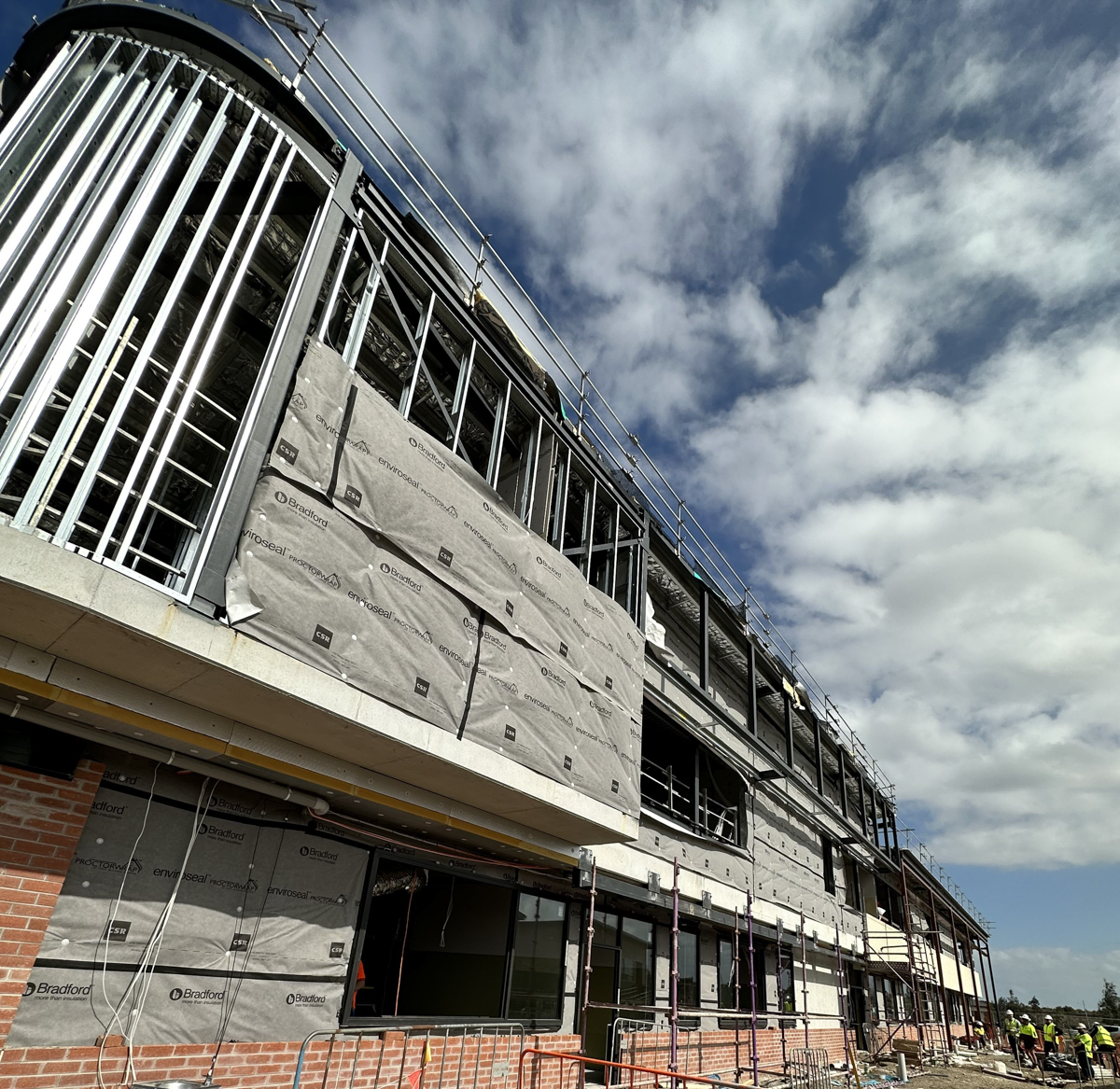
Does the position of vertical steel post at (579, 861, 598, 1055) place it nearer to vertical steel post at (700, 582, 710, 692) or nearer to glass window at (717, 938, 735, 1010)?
glass window at (717, 938, 735, 1010)

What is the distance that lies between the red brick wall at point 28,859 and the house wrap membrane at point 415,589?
2216 millimetres

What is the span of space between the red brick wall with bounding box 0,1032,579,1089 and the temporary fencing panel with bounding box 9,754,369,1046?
0.40 feet

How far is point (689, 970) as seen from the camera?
1591 cm

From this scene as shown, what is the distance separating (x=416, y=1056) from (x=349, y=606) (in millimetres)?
5887

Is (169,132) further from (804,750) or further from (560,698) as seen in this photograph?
(804,750)

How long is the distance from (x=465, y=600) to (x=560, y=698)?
2.36 meters

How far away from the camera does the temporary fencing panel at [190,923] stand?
6.38m

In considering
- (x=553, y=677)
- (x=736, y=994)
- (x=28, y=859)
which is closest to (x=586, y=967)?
(x=553, y=677)

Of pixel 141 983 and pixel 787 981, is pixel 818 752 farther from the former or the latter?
pixel 141 983

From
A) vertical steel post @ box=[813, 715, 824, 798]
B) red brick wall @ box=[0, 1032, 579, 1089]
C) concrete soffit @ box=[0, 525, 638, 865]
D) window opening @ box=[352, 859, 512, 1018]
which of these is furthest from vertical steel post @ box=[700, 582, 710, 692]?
vertical steel post @ box=[813, 715, 824, 798]

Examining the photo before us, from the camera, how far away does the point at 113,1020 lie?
6.48 m

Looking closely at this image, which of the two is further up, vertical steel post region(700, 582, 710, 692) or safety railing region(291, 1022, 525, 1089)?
vertical steel post region(700, 582, 710, 692)

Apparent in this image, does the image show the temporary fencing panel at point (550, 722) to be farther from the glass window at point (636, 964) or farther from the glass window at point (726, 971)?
the glass window at point (726, 971)

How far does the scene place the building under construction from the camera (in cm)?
614
